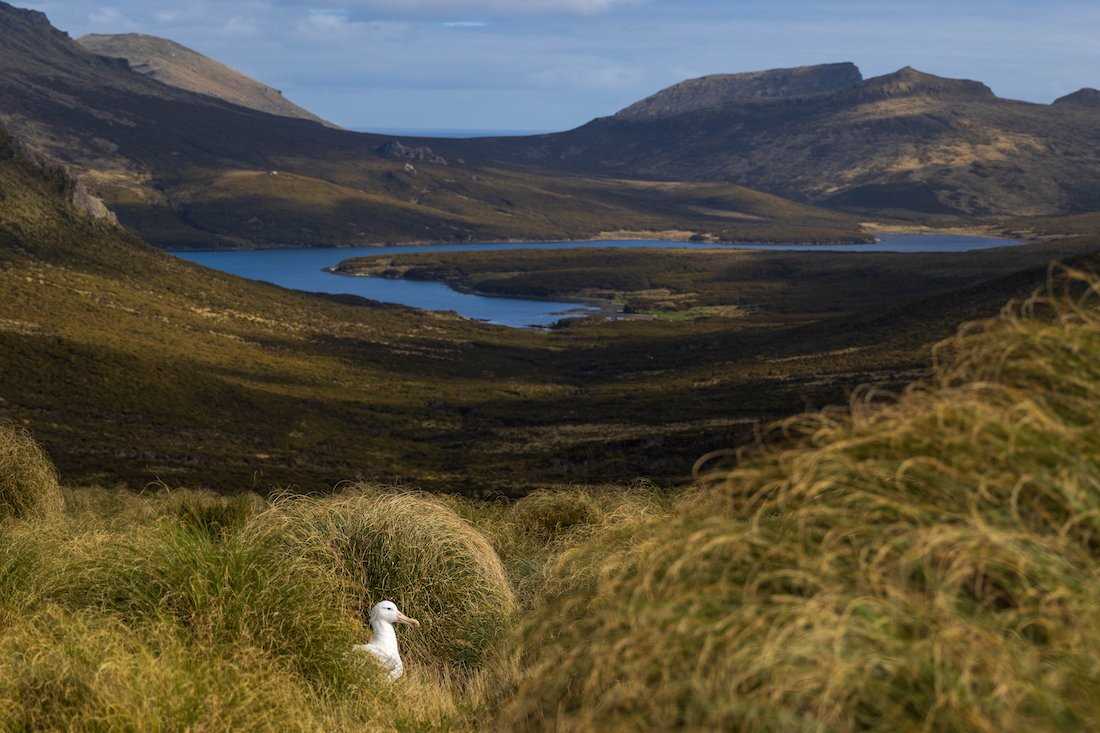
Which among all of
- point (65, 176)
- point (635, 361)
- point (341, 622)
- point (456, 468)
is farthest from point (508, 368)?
point (341, 622)

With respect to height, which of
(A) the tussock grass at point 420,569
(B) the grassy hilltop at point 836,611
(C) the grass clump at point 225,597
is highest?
(B) the grassy hilltop at point 836,611

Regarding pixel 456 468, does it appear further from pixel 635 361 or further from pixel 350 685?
pixel 635 361

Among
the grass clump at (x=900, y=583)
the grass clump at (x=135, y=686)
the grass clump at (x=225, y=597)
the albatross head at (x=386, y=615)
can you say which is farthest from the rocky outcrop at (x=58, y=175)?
the grass clump at (x=900, y=583)

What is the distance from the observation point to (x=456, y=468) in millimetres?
46531

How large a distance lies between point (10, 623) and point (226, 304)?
282ft

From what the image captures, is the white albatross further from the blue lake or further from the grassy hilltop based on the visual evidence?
the blue lake

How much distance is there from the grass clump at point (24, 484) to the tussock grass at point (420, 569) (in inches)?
214

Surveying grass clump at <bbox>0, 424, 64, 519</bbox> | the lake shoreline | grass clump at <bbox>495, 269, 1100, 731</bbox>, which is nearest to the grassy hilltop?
grass clump at <bbox>495, 269, 1100, 731</bbox>

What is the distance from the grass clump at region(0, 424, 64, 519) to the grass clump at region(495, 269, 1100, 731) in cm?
1151

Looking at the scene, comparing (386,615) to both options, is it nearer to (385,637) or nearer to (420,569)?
(385,637)

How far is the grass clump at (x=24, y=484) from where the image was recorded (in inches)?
586

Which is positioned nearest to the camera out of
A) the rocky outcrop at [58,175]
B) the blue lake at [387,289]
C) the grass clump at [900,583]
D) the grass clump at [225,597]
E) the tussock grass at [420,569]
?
the grass clump at [900,583]

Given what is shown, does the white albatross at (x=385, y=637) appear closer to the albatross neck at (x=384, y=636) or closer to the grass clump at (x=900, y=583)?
the albatross neck at (x=384, y=636)

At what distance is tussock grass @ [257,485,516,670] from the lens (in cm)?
1009
